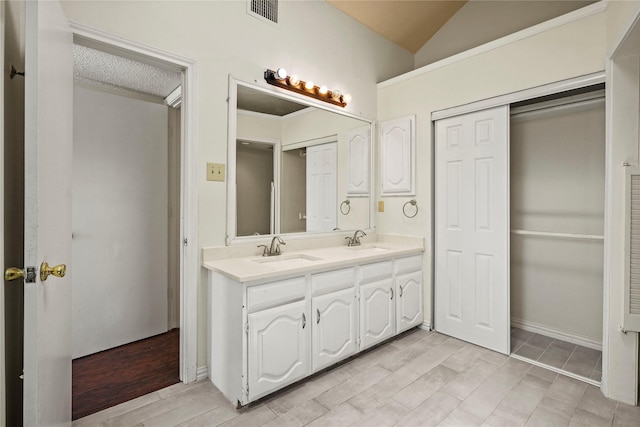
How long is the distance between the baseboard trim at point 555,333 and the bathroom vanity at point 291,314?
1.37m

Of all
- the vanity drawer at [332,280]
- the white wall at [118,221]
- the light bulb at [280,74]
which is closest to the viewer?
the vanity drawer at [332,280]

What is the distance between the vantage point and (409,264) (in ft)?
9.42

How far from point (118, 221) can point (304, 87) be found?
1.92 metres

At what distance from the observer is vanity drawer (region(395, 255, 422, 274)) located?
2766 mm

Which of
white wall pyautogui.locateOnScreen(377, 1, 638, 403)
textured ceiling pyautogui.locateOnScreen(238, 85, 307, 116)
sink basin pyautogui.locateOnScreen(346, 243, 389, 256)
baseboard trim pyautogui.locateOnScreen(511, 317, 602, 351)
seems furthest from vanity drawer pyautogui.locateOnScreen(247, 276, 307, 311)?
baseboard trim pyautogui.locateOnScreen(511, 317, 602, 351)

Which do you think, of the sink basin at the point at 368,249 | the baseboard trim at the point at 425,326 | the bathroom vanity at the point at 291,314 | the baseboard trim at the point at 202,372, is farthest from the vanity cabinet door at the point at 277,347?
the baseboard trim at the point at 425,326

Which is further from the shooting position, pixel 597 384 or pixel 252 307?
pixel 597 384

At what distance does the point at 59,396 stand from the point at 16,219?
31.0 inches

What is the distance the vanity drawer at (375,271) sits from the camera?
2445 millimetres

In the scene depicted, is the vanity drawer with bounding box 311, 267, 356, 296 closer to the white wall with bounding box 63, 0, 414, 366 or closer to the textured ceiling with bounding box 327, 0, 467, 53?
the white wall with bounding box 63, 0, 414, 366

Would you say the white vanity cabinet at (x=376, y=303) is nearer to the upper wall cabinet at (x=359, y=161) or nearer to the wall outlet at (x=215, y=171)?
the upper wall cabinet at (x=359, y=161)

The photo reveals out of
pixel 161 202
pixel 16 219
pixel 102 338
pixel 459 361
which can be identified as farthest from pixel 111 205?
pixel 459 361

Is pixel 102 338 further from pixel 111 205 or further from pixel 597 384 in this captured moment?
pixel 597 384

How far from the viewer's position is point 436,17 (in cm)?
336
